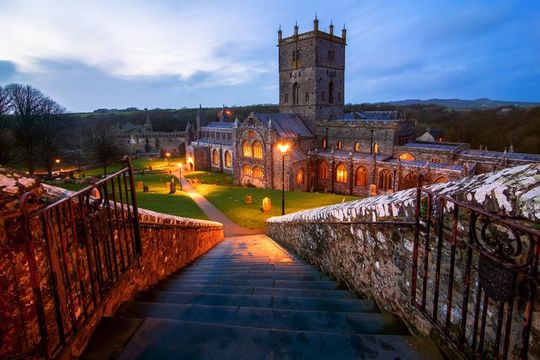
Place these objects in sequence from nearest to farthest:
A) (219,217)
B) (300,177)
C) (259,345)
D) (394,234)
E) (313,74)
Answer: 1. (259,345)
2. (394,234)
3. (219,217)
4. (300,177)
5. (313,74)

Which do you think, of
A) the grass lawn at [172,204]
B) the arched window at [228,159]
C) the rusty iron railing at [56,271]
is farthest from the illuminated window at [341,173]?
the rusty iron railing at [56,271]

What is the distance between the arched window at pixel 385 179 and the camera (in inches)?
1377

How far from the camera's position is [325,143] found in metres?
44.5

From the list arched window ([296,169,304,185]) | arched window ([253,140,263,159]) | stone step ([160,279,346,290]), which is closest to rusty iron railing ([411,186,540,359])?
stone step ([160,279,346,290])

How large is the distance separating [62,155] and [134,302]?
50.5 m

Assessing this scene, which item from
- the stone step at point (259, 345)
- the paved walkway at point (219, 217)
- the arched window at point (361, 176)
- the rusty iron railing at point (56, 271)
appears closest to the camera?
the rusty iron railing at point (56, 271)

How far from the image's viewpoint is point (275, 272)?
725 cm

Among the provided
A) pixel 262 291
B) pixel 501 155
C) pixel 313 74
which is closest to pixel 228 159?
pixel 313 74

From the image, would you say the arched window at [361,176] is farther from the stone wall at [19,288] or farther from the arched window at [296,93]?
the stone wall at [19,288]

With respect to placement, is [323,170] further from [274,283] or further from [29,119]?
[29,119]

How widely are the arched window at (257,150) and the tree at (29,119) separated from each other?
26.8 metres

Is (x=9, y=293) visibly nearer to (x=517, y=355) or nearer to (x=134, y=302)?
(x=134, y=302)

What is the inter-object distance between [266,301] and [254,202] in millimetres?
23781

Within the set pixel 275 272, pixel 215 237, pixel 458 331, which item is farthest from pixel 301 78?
pixel 458 331
